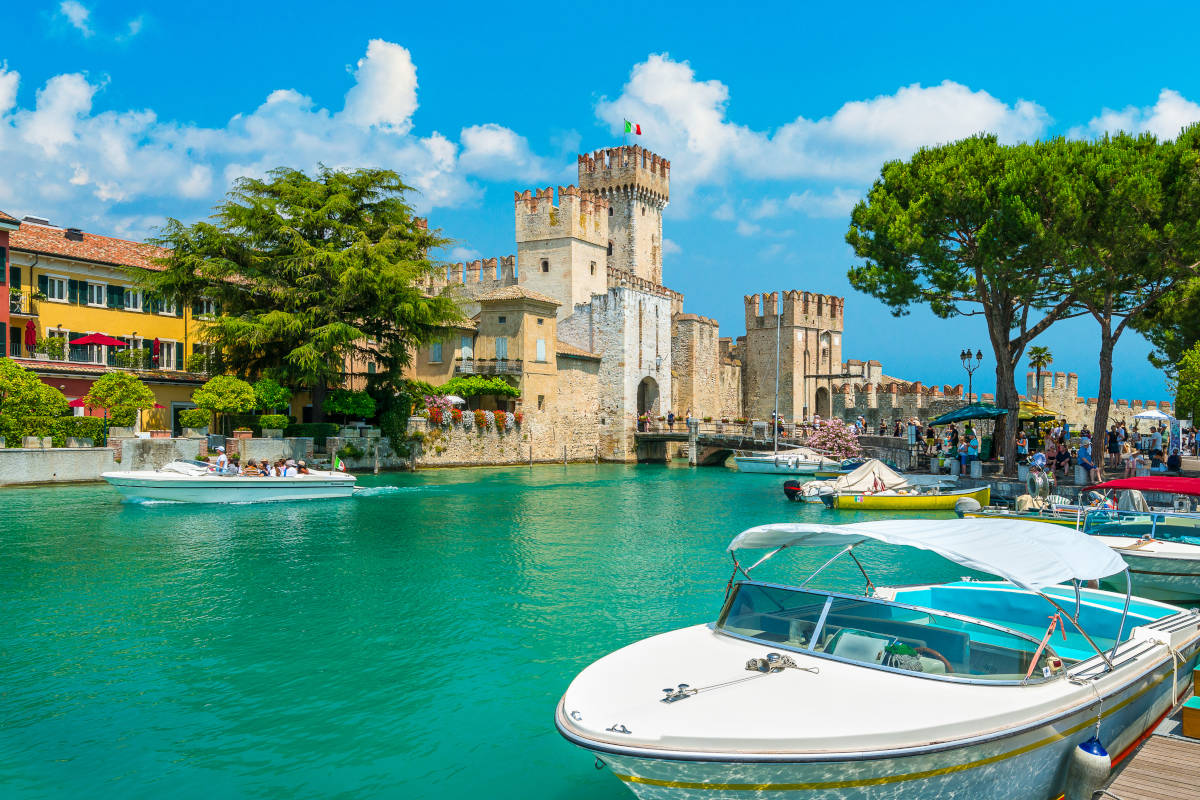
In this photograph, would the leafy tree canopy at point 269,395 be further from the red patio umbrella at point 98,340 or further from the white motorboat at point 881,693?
the white motorboat at point 881,693

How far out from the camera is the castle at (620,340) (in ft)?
162

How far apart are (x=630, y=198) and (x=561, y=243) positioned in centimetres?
984

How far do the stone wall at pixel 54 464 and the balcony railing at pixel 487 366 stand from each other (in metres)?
21.7

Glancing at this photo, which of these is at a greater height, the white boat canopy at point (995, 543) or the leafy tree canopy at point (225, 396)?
the leafy tree canopy at point (225, 396)

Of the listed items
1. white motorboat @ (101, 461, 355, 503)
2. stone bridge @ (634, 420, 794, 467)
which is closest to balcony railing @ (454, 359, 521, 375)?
stone bridge @ (634, 420, 794, 467)

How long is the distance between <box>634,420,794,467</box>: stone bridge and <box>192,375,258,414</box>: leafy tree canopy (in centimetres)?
2683

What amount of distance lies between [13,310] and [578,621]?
30205mm

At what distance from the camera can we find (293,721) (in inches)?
344

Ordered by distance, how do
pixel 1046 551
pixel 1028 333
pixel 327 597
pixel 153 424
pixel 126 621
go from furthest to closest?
pixel 153 424
pixel 1028 333
pixel 327 597
pixel 126 621
pixel 1046 551

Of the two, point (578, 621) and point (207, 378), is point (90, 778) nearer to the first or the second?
point (578, 621)

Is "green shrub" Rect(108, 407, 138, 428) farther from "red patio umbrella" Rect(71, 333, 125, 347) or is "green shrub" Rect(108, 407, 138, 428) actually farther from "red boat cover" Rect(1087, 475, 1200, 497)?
"red boat cover" Rect(1087, 475, 1200, 497)

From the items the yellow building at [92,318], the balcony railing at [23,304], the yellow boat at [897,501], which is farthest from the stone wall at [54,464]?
the yellow boat at [897,501]

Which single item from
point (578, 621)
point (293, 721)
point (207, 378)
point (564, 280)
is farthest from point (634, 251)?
point (293, 721)

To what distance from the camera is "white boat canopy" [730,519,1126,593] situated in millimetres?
6770
